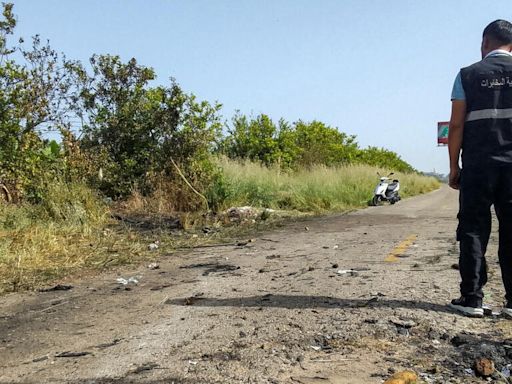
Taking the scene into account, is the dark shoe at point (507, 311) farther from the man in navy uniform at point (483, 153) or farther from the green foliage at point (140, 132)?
the green foliage at point (140, 132)

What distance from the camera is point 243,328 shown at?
4.17 m

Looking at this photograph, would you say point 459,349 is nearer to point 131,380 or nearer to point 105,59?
point 131,380

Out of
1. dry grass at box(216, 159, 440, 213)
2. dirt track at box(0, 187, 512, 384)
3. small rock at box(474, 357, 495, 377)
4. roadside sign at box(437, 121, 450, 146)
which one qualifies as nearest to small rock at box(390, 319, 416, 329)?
dirt track at box(0, 187, 512, 384)

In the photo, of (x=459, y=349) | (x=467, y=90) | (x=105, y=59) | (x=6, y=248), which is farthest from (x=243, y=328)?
(x=105, y=59)

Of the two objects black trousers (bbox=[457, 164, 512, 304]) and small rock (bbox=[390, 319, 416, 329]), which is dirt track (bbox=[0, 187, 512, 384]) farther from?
black trousers (bbox=[457, 164, 512, 304])

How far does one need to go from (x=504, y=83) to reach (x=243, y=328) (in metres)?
2.86

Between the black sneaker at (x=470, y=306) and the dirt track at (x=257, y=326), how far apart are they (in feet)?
0.37

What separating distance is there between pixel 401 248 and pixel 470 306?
3.70 m

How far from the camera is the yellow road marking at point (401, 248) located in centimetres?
712

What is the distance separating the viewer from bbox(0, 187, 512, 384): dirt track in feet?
11.0

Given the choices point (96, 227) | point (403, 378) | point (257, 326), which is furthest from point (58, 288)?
point (403, 378)

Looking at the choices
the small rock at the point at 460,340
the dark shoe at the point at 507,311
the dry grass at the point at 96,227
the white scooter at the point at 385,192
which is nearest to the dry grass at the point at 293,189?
the dry grass at the point at 96,227

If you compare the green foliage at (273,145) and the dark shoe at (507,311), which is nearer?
the dark shoe at (507,311)

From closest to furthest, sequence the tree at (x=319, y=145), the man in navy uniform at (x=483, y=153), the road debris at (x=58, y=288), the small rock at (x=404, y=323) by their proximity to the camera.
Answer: the small rock at (x=404, y=323), the man in navy uniform at (x=483, y=153), the road debris at (x=58, y=288), the tree at (x=319, y=145)
